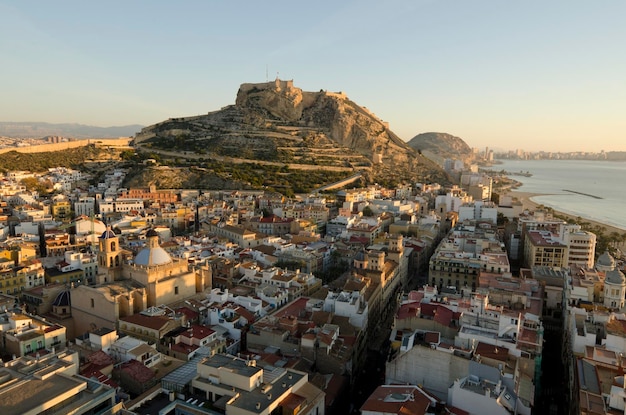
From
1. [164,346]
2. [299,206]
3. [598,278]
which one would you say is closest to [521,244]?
[598,278]

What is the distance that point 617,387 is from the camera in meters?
13.4

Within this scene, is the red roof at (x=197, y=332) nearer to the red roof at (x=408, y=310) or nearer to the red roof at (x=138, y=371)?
the red roof at (x=138, y=371)

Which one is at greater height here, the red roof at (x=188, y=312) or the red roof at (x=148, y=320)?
the red roof at (x=148, y=320)

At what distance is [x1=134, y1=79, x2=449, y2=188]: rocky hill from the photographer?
72.3 meters

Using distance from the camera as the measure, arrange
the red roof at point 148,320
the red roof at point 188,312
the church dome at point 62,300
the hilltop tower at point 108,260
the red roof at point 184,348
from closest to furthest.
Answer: the red roof at point 184,348
the red roof at point 148,320
the red roof at point 188,312
the church dome at point 62,300
the hilltop tower at point 108,260

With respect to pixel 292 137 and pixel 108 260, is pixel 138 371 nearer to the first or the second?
pixel 108 260

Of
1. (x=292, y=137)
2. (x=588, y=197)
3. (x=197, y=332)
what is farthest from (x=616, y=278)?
(x=588, y=197)

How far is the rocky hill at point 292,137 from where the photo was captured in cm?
7231

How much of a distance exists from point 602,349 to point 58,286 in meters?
24.9

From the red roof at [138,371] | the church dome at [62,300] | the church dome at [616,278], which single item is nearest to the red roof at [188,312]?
the red roof at [138,371]

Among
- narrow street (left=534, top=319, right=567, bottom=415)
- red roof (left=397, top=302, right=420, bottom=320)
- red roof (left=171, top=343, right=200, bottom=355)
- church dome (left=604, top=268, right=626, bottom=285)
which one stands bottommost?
narrow street (left=534, top=319, right=567, bottom=415)

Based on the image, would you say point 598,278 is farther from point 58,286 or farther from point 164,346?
point 58,286

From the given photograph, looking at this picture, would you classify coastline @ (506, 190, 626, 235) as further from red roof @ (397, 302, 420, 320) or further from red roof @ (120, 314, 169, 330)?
red roof @ (120, 314, 169, 330)

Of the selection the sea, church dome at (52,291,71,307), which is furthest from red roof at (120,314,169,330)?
the sea
